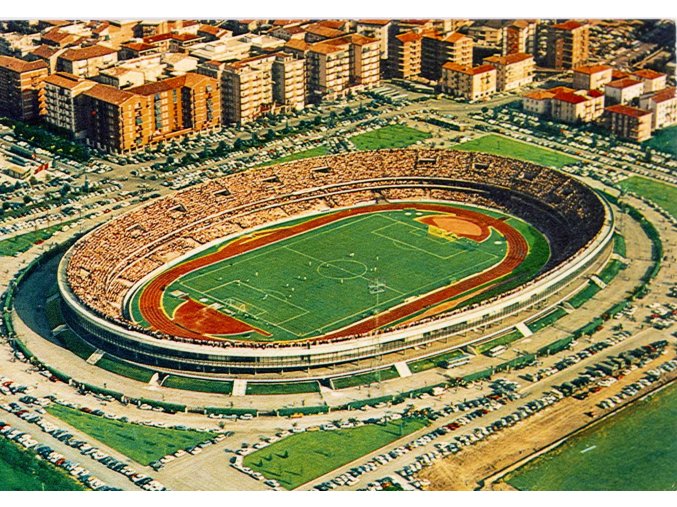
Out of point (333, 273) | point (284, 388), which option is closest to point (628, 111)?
point (333, 273)

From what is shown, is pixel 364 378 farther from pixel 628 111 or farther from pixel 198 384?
pixel 628 111

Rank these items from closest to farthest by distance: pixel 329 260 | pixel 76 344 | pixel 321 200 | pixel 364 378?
pixel 364 378 < pixel 76 344 < pixel 329 260 < pixel 321 200

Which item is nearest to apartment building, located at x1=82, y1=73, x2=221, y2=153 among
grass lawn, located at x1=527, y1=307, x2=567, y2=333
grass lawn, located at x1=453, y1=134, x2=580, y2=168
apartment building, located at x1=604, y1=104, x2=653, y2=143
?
grass lawn, located at x1=453, y1=134, x2=580, y2=168

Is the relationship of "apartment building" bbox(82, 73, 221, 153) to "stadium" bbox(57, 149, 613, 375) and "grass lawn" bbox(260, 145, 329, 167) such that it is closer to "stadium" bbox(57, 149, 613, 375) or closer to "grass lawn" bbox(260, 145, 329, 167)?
"grass lawn" bbox(260, 145, 329, 167)

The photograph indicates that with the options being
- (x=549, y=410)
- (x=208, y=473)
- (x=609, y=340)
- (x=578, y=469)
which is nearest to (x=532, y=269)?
(x=609, y=340)

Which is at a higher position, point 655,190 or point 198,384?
point 655,190

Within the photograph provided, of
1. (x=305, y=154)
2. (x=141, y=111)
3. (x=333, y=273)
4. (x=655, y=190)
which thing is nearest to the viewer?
(x=333, y=273)

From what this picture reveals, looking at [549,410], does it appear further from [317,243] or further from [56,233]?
[56,233]
